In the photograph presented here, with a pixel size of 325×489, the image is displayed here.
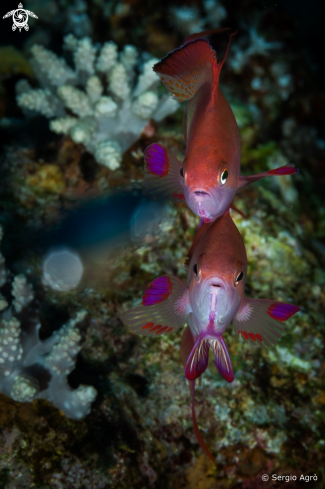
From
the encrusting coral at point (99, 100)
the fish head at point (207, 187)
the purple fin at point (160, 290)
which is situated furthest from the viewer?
the encrusting coral at point (99, 100)

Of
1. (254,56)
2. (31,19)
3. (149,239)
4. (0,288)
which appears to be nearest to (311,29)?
(254,56)

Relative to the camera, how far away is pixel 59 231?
2.92m

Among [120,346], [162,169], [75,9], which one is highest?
[75,9]

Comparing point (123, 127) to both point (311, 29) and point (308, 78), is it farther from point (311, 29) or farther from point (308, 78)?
point (311, 29)

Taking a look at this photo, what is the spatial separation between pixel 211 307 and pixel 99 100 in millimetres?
2639

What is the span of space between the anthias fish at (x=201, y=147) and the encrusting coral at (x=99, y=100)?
1.43 metres

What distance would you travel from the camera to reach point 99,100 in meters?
3.27

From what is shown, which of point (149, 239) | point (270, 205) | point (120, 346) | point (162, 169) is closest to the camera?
point (162, 169)

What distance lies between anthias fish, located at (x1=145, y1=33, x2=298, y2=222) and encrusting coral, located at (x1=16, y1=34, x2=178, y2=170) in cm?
143

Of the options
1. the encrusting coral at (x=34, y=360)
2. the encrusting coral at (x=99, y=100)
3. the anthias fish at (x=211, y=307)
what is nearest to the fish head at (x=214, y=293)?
the anthias fish at (x=211, y=307)

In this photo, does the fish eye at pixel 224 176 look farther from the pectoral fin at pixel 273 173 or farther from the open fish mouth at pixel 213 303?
the open fish mouth at pixel 213 303

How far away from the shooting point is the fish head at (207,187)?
1.36 meters

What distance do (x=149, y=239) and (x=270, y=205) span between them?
1321 mm

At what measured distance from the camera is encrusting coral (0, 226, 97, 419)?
1985 mm
